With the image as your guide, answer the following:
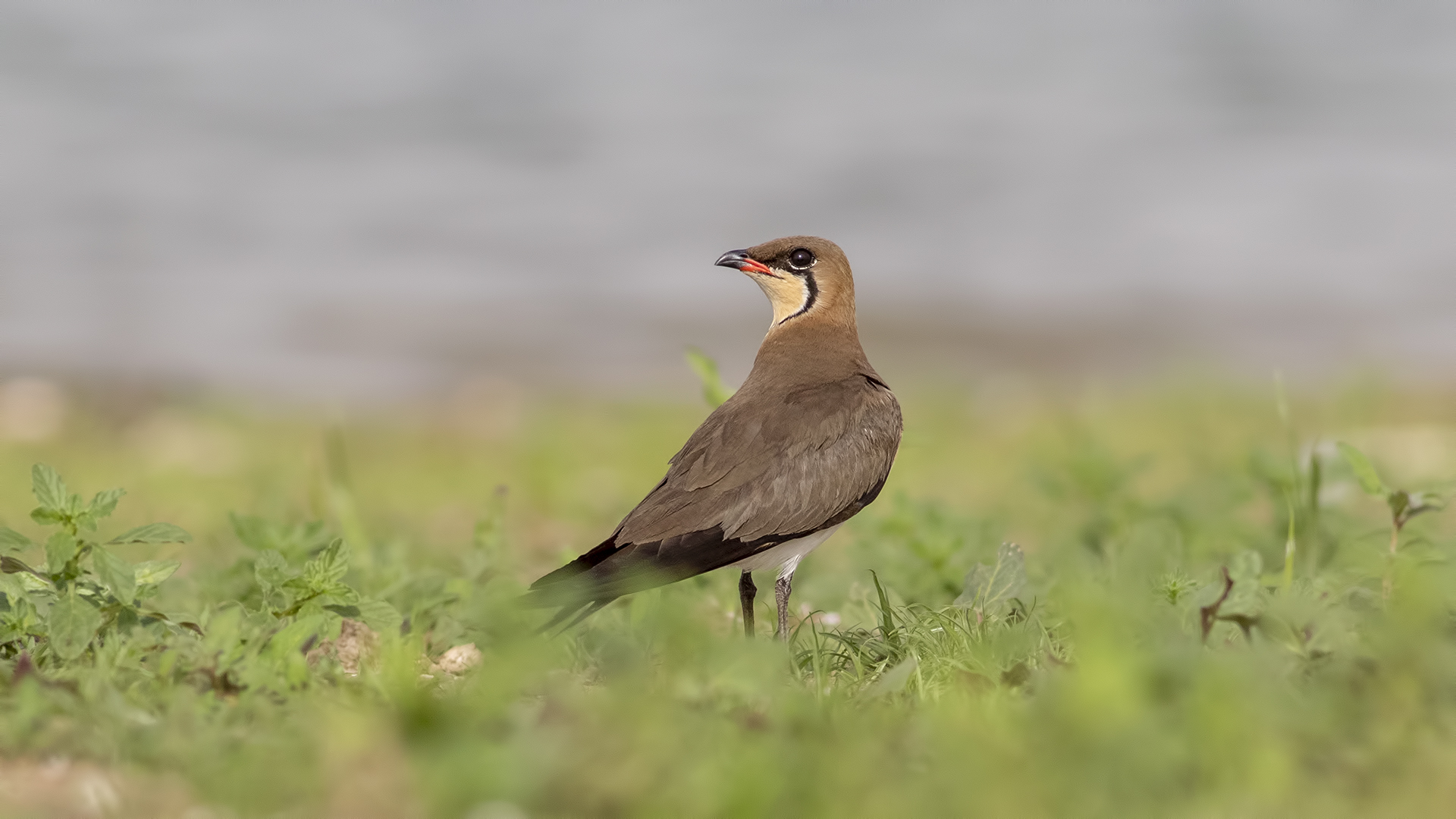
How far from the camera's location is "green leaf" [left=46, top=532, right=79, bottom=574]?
349 cm

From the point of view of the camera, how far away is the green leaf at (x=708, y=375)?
5.23 m

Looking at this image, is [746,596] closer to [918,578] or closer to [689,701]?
[918,578]

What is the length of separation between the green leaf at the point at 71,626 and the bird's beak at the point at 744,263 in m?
2.95

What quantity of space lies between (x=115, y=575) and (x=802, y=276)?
298 cm

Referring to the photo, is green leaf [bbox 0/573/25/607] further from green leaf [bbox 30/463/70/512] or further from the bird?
the bird

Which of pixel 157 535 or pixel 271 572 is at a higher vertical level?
pixel 157 535

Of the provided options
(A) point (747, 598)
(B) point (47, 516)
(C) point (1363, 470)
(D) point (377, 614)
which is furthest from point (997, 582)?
(B) point (47, 516)

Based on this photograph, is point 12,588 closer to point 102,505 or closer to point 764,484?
point 102,505

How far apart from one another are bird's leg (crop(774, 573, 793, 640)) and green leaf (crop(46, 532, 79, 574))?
6.49ft

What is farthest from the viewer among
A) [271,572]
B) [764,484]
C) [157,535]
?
[764,484]

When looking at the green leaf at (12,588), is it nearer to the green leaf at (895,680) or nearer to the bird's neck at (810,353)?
the green leaf at (895,680)

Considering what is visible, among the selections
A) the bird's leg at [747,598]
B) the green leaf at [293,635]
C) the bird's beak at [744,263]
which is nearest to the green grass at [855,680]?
the green leaf at [293,635]

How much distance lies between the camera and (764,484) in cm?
445

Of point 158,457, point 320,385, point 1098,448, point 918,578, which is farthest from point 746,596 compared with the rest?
point 320,385
